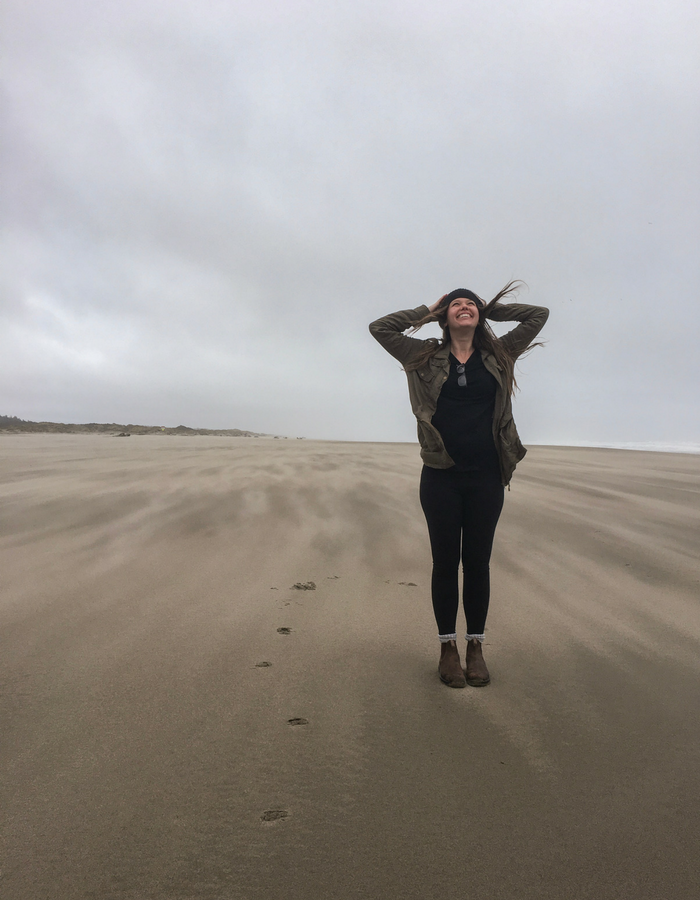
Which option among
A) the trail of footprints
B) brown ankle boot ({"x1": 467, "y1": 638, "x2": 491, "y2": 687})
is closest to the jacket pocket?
brown ankle boot ({"x1": 467, "y1": 638, "x2": 491, "y2": 687})

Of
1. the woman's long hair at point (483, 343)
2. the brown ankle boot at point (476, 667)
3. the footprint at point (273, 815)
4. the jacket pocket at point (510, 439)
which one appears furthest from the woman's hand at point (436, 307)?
the footprint at point (273, 815)

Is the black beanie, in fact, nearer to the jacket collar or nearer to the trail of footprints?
the jacket collar

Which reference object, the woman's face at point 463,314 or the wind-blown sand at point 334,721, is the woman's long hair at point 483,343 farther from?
the wind-blown sand at point 334,721

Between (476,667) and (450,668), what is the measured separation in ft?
0.45

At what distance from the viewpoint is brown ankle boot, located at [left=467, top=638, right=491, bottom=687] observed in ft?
8.03

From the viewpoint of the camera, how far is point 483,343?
2865 mm

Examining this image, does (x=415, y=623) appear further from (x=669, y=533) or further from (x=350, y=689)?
(x=669, y=533)

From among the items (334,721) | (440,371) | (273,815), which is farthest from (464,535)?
(273,815)

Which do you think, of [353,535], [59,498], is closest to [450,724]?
[353,535]

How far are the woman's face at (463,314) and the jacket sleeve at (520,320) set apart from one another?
21 cm

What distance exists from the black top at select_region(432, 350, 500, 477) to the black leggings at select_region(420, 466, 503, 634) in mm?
80

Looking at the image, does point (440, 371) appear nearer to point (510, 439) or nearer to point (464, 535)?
point (510, 439)

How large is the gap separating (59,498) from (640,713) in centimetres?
562

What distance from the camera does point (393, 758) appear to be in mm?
1880
